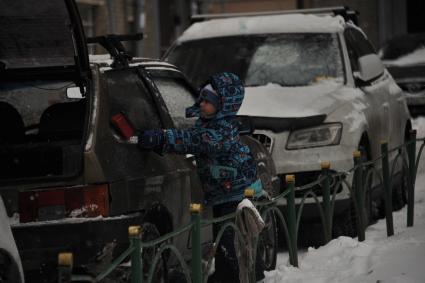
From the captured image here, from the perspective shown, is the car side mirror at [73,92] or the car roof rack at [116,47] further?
the car side mirror at [73,92]

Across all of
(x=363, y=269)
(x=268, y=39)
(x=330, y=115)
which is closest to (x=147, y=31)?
(x=268, y=39)

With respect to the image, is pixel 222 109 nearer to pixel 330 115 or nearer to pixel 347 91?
pixel 330 115

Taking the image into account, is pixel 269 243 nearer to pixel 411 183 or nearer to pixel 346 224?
pixel 346 224

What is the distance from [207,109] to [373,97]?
3842 mm

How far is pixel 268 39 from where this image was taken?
10.2 meters

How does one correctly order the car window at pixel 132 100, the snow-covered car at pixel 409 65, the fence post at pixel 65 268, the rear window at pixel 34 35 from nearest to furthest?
1. the fence post at pixel 65 268
2. the rear window at pixel 34 35
3. the car window at pixel 132 100
4. the snow-covered car at pixel 409 65

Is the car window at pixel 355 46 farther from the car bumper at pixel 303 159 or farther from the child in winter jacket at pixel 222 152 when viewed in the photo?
the child in winter jacket at pixel 222 152

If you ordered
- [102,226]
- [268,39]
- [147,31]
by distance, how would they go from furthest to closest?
[147,31] < [268,39] < [102,226]

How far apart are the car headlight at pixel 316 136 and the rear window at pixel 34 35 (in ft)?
9.60

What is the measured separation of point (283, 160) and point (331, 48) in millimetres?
1752

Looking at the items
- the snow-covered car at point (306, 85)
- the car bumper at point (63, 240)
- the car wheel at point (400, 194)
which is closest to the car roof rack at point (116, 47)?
the car bumper at point (63, 240)

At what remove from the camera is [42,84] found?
6477mm

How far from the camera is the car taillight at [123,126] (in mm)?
5941

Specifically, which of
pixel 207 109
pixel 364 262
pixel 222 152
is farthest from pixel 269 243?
pixel 207 109
